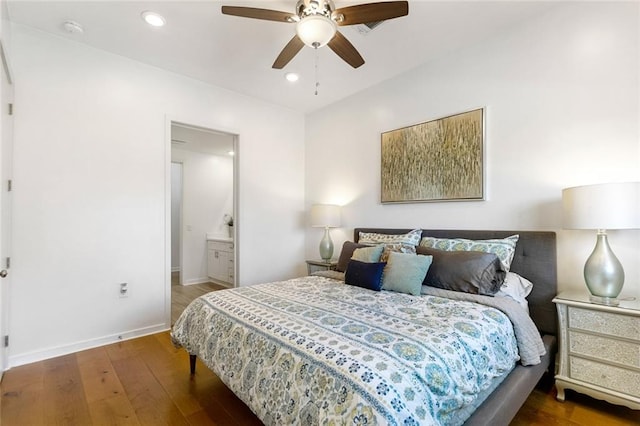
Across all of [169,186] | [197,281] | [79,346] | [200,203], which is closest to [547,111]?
[169,186]

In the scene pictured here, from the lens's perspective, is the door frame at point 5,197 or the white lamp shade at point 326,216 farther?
the white lamp shade at point 326,216

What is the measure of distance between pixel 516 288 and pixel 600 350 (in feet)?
1.79

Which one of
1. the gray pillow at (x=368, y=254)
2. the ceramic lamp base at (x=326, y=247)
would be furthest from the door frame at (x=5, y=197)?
the ceramic lamp base at (x=326, y=247)

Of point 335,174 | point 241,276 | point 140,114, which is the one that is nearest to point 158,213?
point 140,114

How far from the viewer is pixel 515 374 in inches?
68.1

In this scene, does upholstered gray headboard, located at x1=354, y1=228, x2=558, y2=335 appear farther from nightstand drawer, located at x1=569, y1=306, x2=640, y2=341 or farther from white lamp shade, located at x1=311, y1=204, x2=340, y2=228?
white lamp shade, located at x1=311, y1=204, x2=340, y2=228

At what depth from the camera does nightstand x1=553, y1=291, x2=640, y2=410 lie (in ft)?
5.68

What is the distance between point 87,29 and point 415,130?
3.20 meters

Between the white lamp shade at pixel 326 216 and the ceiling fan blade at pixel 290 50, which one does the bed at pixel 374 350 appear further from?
the ceiling fan blade at pixel 290 50

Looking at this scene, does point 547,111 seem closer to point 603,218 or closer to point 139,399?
point 603,218

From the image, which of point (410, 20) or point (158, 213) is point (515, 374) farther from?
point (158, 213)

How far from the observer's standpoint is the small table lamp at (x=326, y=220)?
3.88 m

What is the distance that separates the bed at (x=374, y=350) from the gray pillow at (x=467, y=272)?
4.6 inches

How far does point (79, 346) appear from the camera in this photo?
8.97 feet
